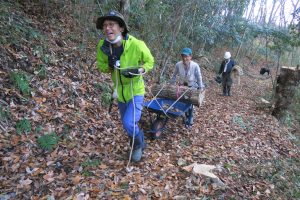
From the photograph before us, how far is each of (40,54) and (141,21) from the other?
5281 millimetres

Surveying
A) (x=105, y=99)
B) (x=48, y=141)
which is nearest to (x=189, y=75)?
(x=105, y=99)

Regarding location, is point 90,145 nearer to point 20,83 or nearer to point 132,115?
point 132,115

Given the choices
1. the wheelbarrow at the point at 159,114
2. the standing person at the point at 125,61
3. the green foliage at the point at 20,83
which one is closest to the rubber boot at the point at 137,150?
the standing person at the point at 125,61

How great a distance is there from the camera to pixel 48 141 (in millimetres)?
4879

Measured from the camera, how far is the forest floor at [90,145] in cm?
423

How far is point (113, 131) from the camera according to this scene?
612 centimetres

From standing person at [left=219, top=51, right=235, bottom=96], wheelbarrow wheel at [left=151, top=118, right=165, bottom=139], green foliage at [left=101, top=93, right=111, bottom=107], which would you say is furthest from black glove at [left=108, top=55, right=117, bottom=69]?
standing person at [left=219, top=51, right=235, bottom=96]

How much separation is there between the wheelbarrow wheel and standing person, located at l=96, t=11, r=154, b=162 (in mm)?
1172

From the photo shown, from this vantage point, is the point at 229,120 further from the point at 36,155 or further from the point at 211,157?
the point at 36,155

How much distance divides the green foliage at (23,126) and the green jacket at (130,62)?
1738 mm

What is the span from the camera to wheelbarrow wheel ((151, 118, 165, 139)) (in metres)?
6.03

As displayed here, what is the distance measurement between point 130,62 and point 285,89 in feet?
22.3

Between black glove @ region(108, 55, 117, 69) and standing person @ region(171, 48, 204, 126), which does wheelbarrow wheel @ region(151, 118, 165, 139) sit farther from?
black glove @ region(108, 55, 117, 69)

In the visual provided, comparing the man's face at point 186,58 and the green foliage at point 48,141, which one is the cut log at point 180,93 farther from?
the green foliage at point 48,141
